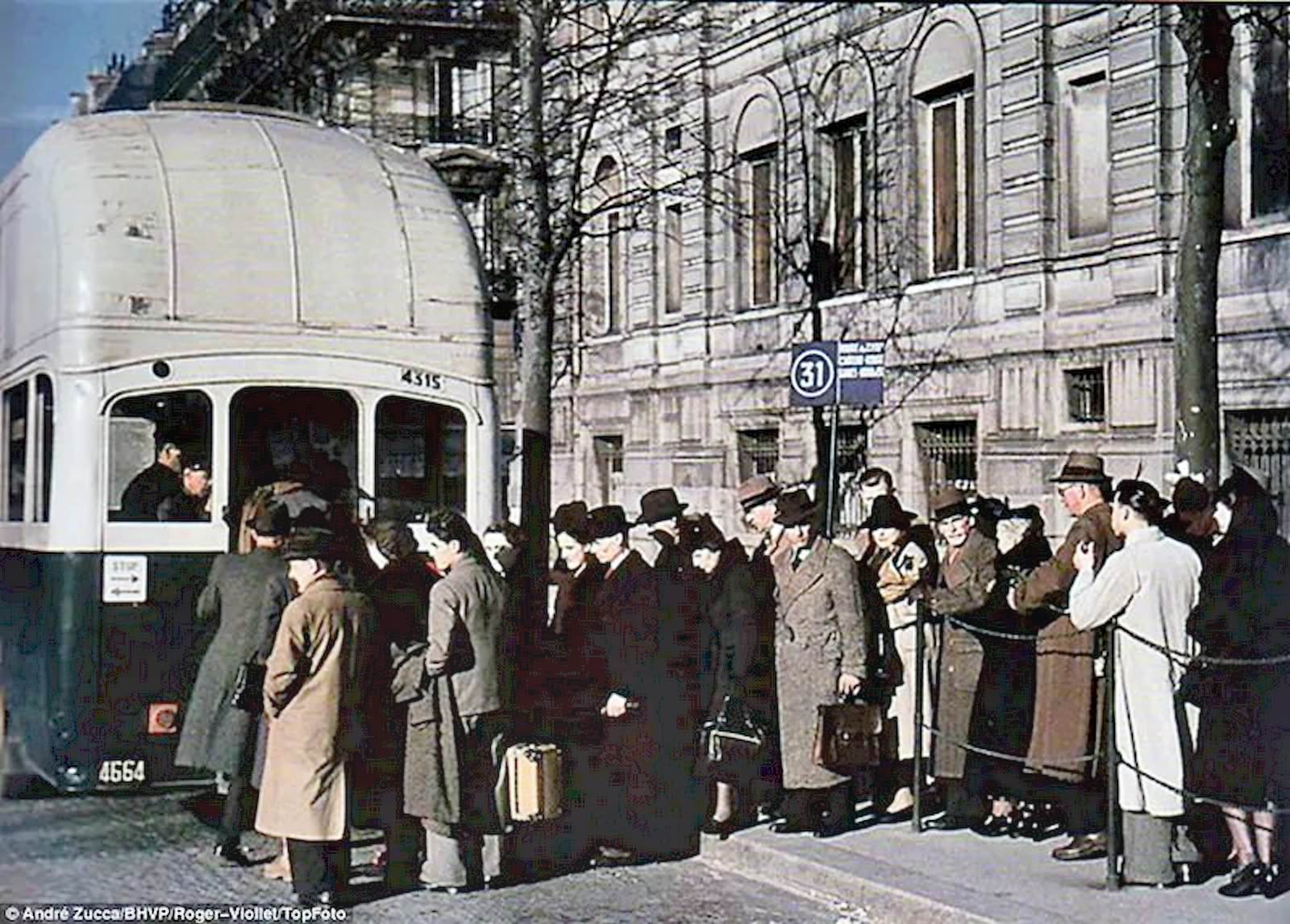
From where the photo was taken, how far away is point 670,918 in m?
7.32

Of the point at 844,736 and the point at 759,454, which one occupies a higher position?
the point at 759,454

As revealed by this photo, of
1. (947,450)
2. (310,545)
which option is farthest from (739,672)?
(310,545)

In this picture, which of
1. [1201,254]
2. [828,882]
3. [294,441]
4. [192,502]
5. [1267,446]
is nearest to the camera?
[192,502]

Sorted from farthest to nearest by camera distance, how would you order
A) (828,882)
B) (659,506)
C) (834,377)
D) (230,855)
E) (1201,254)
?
(828,882) < (659,506) < (834,377) < (1201,254) < (230,855)

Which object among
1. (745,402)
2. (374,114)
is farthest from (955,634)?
(374,114)

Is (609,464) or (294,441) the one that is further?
(609,464)

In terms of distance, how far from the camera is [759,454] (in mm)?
7355

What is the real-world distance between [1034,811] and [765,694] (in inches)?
36.3

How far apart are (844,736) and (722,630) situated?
0.61 meters

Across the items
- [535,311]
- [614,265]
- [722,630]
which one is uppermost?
[614,265]

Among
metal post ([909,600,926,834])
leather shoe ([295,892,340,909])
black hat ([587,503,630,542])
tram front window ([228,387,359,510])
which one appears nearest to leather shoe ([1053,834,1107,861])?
metal post ([909,600,926,834])

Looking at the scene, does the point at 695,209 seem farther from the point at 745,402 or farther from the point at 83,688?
the point at 83,688

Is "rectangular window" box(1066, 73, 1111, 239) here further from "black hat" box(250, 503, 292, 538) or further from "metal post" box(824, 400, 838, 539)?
"black hat" box(250, 503, 292, 538)

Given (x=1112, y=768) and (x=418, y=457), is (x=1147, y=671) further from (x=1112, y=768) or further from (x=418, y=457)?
(x=418, y=457)
